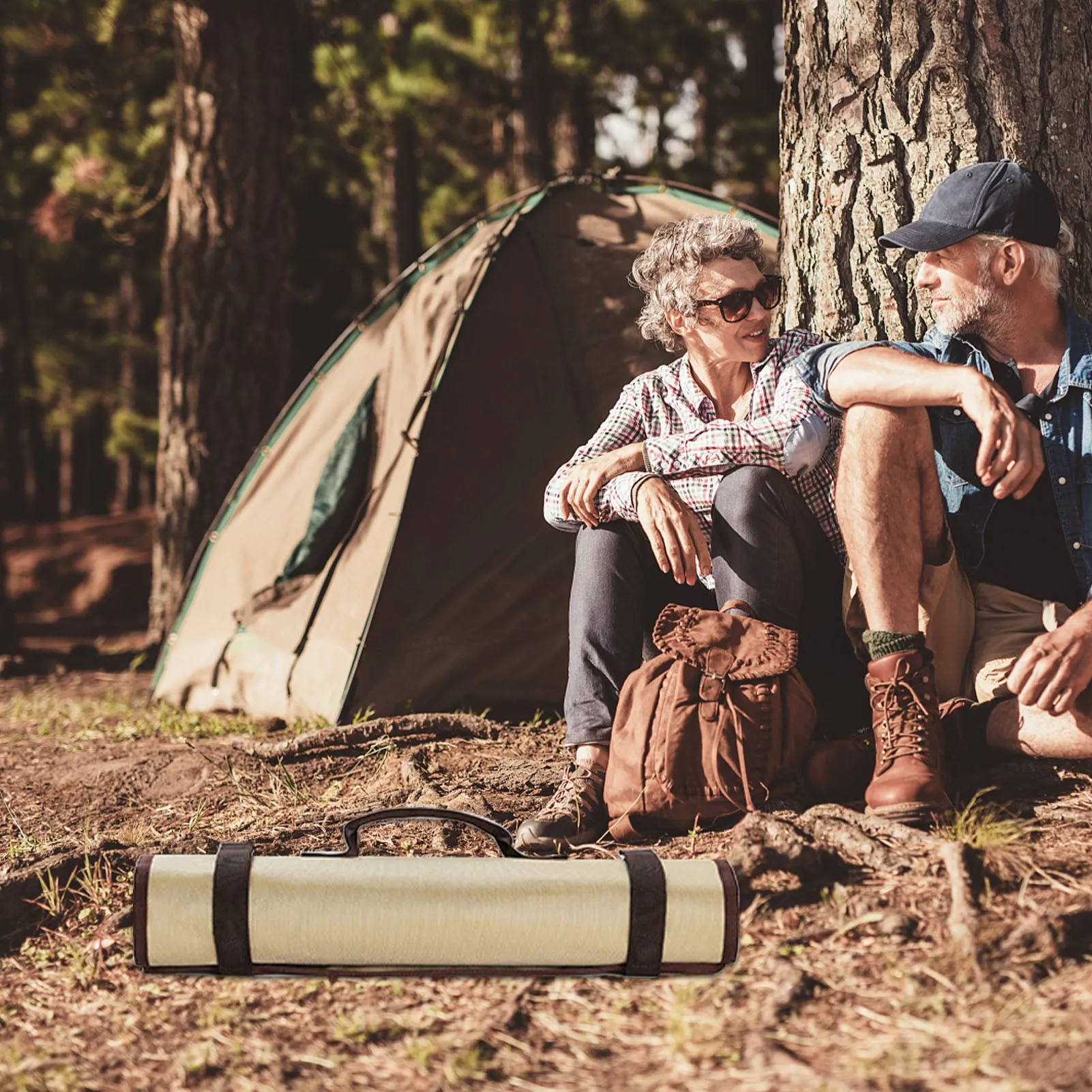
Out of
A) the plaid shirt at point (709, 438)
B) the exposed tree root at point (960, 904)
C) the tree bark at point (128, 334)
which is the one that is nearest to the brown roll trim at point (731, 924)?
the exposed tree root at point (960, 904)

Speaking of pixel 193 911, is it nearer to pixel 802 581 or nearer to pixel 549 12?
pixel 802 581

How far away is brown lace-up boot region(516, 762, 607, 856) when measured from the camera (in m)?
2.88

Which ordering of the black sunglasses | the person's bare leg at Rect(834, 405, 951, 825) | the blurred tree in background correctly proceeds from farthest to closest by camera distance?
the blurred tree in background
the black sunglasses
the person's bare leg at Rect(834, 405, 951, 825)

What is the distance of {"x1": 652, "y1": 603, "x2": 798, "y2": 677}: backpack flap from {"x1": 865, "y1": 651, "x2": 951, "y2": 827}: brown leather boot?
8.3 inches

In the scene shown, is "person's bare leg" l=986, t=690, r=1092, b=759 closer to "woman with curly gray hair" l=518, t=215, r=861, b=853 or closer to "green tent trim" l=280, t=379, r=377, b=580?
"woman with curly gray hair" l=518, t=215, r=861, b=853

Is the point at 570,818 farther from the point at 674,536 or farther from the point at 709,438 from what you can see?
the point at 709,438

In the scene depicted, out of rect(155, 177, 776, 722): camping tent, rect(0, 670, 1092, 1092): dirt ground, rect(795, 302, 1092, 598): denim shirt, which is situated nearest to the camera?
rect(0, 670, 1092, 1092): dirt ground

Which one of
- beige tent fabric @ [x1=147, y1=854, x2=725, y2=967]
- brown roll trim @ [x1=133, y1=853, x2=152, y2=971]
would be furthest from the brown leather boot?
brown roll trim @ [x1=133, y1=853, x2=152, y2=971]

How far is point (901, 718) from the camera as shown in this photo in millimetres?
2783

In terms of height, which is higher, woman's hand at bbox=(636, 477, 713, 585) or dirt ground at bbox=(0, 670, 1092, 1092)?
woman's hand at bbox=(636, 477, 713, 585)

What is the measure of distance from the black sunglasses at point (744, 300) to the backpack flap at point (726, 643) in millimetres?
917

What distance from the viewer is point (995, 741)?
2.98 metres

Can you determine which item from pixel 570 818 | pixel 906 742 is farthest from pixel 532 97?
pixel 906 742

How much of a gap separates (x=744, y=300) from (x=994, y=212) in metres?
0.65
